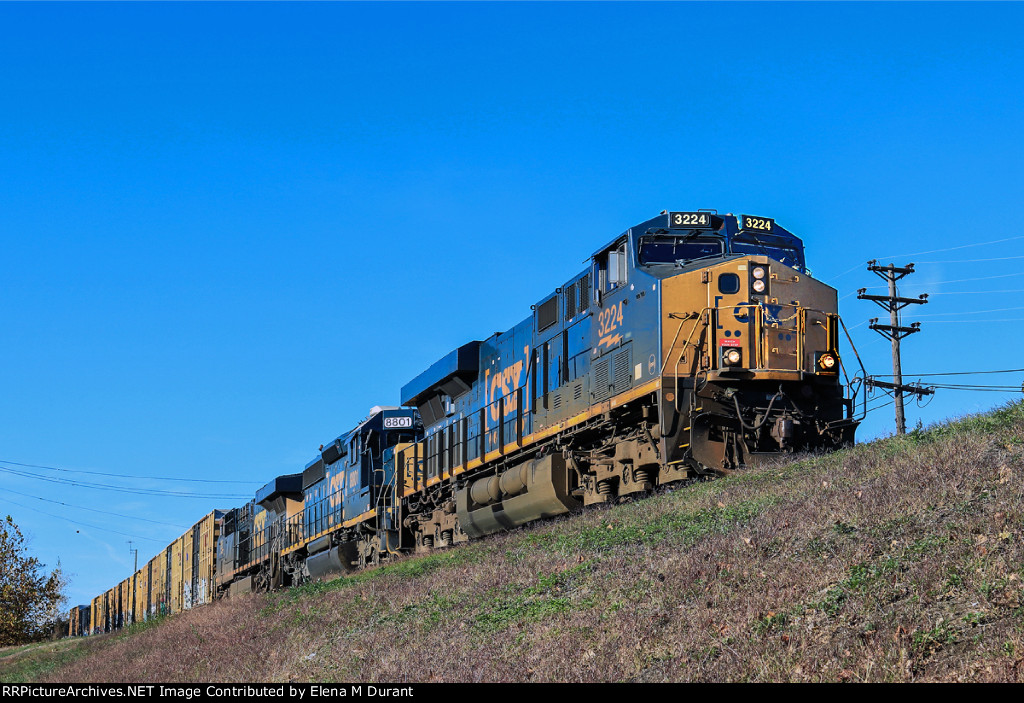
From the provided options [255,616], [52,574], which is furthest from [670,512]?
[52,574]

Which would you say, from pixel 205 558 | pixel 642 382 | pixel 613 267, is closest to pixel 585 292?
pixel 613 267

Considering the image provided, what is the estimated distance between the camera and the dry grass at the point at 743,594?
22.7ft

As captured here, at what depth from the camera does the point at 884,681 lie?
6.35 meters

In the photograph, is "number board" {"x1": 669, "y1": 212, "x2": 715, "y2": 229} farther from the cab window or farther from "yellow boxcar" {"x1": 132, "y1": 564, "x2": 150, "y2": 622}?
"yellow boxcar" {"x1": 132, "y1": 564, "x2": 150, "y2": 622}

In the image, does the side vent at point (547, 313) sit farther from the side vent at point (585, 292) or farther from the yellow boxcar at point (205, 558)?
the yellow boxcar at point (205, 558)

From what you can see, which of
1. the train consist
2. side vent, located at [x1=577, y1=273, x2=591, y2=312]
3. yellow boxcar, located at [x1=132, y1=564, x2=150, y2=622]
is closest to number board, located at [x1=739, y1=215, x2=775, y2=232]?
the train consist

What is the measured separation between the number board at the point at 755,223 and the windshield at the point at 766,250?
18 cm

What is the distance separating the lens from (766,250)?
52.3 feet

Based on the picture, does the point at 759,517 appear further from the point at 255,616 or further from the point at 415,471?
the point at 415,471

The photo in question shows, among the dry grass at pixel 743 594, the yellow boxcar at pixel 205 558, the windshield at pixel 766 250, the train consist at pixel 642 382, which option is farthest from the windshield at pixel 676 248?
the yellow boxcar at pixel 205 558

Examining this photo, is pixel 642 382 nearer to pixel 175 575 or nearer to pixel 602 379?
pixel 602 379

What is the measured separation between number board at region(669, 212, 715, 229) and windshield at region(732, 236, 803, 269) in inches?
19.6

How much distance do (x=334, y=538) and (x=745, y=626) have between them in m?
23.1

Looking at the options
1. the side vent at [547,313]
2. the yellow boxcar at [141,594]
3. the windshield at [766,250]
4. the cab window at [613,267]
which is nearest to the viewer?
the windshield at [766,250]
